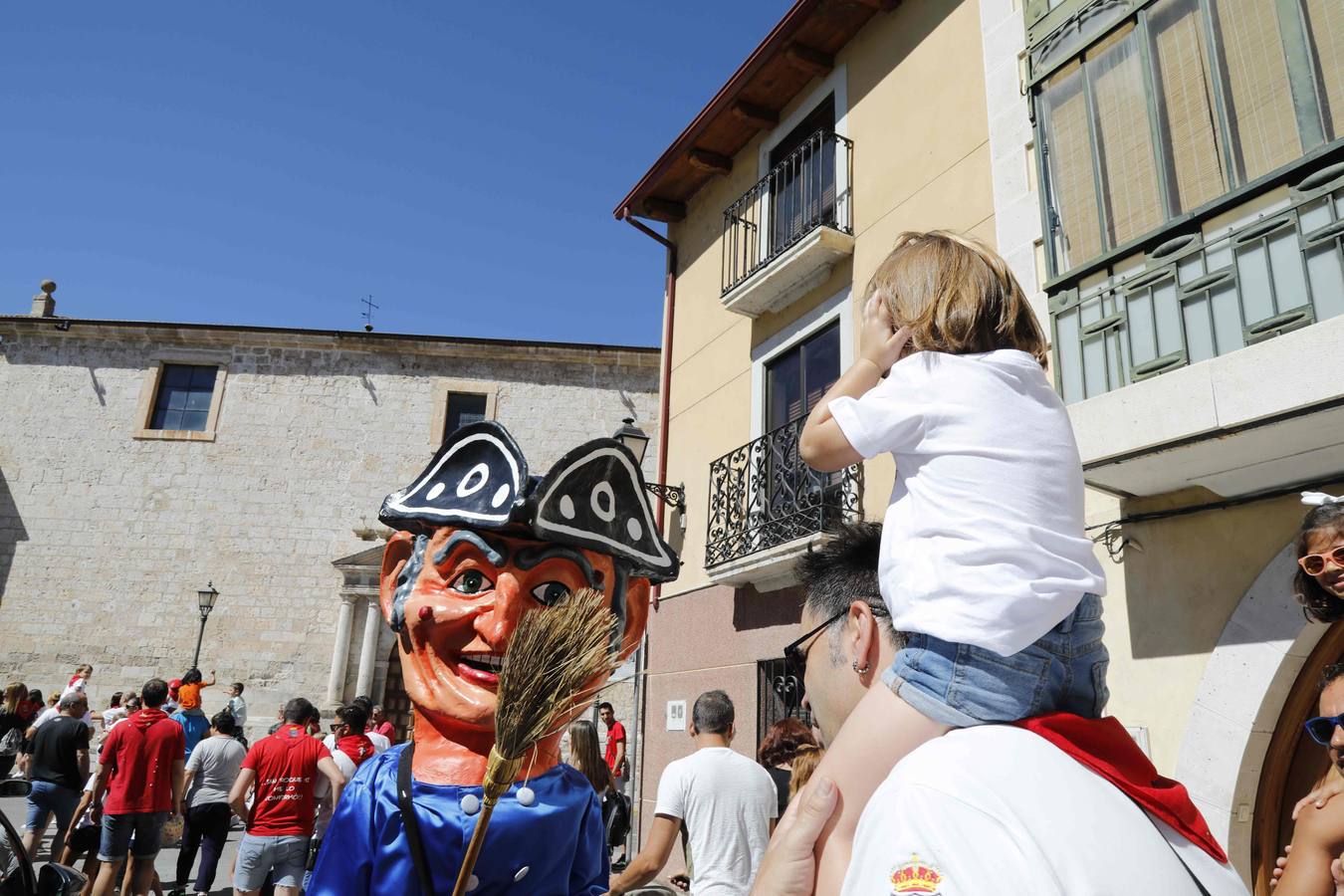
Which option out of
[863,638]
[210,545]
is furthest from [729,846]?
[210,545]

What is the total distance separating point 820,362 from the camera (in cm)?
876

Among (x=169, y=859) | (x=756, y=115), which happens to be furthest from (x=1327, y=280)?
→ (x=169, y=859)

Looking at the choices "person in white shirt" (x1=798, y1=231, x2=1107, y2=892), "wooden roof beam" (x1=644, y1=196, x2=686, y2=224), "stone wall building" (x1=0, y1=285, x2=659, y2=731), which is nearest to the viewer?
"person in white shirt" (x1=798, y1=231, x2=1107, y2=892)

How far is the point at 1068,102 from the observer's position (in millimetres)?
5750

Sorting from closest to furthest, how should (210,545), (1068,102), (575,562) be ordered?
(575,562)
(1068,102)
(210,545)

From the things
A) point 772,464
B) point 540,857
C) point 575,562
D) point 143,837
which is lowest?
point 143,837

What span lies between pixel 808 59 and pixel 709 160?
1.90 metres

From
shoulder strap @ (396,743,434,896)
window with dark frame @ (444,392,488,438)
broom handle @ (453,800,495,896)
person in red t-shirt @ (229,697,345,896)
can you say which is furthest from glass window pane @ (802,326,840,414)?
window with dark frame @ (444,392,488,438)

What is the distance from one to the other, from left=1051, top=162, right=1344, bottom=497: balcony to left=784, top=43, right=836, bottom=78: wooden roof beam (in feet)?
16.9

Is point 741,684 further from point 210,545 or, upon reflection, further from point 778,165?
point 210,545

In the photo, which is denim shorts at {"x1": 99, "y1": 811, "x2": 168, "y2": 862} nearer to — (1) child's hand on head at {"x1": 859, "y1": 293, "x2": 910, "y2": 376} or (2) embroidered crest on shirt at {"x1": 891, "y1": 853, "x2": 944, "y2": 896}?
(1) child's hand on head at {"x1": 859, "y1": 293, "x2": 910, "y2": 376}

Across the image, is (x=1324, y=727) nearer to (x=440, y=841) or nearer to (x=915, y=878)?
(x=915, y=878)

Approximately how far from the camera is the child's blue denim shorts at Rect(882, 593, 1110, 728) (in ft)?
4.02

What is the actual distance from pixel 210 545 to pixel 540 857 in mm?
17477
